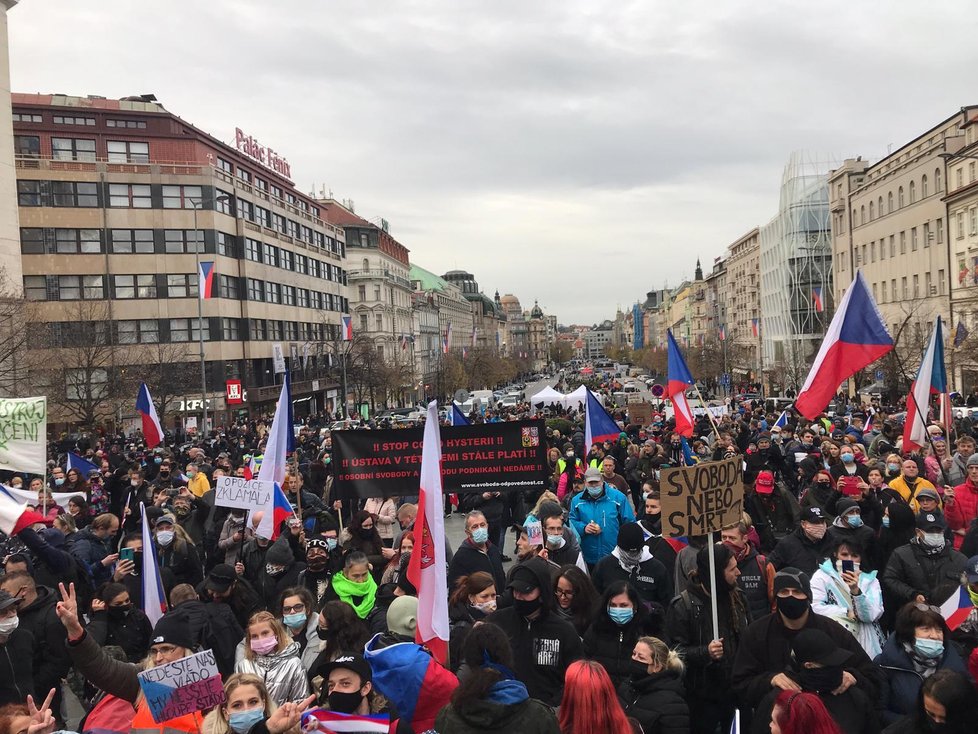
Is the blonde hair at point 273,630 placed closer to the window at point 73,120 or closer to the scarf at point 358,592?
the scarf at point 358,592

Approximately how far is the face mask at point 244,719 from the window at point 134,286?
46.3m

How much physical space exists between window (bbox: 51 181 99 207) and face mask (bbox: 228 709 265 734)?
46812 millimetres

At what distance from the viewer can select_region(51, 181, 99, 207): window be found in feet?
146

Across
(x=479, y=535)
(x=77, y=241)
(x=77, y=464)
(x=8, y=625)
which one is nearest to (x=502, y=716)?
(x=479, y=535)

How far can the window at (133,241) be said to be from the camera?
150 feet

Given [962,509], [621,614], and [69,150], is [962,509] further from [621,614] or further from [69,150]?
[69,150]

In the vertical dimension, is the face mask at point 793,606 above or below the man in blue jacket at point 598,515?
above

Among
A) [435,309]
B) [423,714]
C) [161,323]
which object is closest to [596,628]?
[423,714]

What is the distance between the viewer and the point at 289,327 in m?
59.7

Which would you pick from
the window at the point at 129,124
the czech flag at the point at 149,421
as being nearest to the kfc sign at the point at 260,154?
the window at the point at 129,124

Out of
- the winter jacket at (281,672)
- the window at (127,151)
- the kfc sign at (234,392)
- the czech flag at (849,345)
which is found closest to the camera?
the winter jacket at (281,672)

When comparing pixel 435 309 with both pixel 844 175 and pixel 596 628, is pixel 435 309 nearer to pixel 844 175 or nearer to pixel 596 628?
pixel 844 175

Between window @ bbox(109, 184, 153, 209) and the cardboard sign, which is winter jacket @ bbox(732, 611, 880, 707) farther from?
window @ bbox(109, 184, 153, 209)

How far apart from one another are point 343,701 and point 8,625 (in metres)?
2.87
